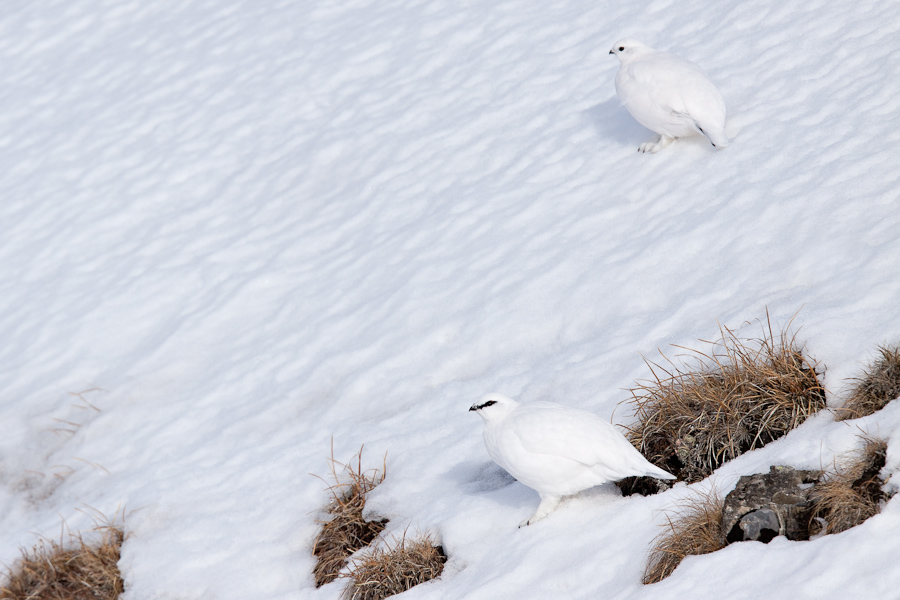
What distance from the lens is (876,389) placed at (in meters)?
→ 3.10

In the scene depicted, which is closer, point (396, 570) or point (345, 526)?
point (396, 570)

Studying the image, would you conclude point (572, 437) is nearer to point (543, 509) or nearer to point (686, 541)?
point (543, 509)

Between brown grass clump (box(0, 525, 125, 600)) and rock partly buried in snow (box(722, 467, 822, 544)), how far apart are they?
2.92 metres

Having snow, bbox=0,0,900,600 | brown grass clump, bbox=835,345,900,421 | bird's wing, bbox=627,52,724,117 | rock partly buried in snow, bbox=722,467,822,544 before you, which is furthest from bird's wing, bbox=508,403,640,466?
bird's wing, bbox=627,52,724,117

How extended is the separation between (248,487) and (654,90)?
327 centimetres

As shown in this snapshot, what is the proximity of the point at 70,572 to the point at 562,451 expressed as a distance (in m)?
2.69

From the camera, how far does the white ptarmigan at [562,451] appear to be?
3.13m

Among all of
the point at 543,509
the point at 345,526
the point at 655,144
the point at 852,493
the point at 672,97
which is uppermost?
the point at 672,97

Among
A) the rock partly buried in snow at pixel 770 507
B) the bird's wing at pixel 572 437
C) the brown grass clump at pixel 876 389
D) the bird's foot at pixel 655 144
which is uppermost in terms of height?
the bird's foot at pixel 655 144

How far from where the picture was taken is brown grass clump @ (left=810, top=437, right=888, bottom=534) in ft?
8.97

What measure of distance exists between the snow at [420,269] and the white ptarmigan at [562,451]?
0.18 m

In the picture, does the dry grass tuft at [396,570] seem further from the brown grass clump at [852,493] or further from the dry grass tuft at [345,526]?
the brown grass clump at [852,493]

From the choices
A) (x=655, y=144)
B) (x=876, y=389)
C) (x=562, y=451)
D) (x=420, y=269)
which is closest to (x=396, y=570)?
(x=562, y=451)

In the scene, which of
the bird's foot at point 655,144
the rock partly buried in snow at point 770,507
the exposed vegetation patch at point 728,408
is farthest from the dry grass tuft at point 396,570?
the bird's foot at point 655,144
